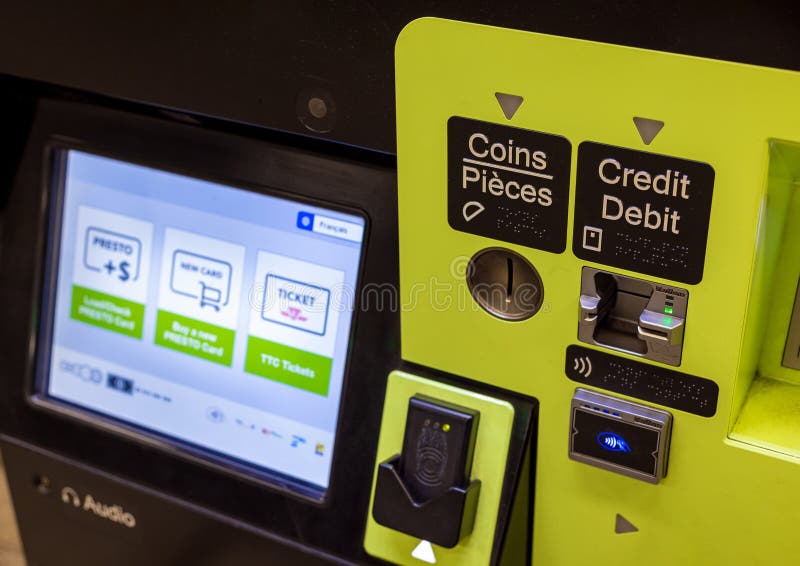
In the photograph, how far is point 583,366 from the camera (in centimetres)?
113

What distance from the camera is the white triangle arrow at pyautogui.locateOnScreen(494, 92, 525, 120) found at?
1027 mm

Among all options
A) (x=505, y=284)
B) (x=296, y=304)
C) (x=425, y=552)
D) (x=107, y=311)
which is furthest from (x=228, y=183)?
(x=425, y=552)

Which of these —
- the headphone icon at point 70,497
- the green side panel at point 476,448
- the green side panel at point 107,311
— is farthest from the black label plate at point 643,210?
Answer: the headphone icon at point 70,497

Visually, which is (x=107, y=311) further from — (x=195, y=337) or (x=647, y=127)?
(x=647, y=127)

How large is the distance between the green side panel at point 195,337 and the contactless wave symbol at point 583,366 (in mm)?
518

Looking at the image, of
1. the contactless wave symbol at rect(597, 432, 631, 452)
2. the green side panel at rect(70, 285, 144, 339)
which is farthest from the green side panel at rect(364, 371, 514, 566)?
the green side panel at rect(70, 285, 144, 339)

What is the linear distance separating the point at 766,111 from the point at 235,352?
795 mm

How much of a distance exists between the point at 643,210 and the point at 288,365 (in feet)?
1.88

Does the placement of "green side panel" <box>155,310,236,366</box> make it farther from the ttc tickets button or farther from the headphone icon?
the headphone icon

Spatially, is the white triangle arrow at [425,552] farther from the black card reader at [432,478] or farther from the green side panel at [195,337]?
the green side panel at [195,337]

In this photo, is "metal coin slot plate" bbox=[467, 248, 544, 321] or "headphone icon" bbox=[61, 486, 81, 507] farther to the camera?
"headphone icon" bbox=[61, 486, 81, 507]

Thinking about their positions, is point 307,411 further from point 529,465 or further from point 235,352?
point 529,465

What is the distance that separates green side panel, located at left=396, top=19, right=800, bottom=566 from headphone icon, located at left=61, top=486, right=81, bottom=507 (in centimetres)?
55

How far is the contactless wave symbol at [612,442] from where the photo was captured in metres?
1.13
